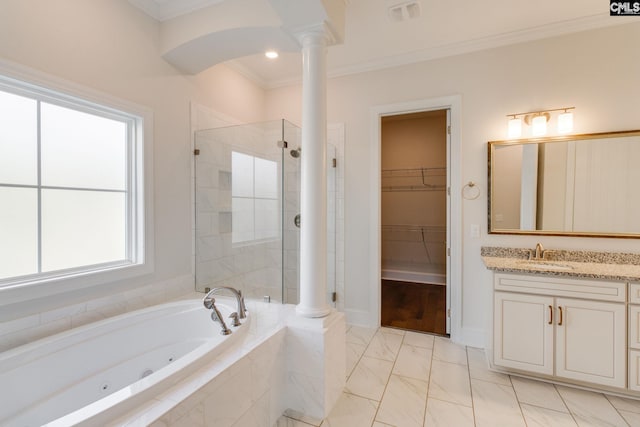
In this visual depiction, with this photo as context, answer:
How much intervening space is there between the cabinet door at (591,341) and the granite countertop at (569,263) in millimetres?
191

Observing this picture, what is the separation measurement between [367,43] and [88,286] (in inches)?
112

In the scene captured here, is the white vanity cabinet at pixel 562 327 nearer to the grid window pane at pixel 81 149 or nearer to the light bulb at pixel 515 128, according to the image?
the light bulb at pixel 515 128

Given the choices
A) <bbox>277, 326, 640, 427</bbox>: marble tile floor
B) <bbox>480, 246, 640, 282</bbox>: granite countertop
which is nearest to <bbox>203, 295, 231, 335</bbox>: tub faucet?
<bbox>277, 326, 640, 427</bbox>: marble tile floor

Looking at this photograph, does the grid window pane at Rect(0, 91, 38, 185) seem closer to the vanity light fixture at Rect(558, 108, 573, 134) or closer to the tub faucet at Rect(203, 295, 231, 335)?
the tub faucet at Rect(203, 295, 231, 335)

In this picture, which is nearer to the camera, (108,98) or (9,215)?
(9,215)

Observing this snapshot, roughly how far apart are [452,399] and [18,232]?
278 centimetres

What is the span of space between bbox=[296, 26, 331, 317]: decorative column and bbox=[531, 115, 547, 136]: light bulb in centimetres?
183

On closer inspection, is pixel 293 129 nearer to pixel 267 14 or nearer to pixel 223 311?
pixel 267 14

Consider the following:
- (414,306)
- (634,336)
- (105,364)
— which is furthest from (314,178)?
(414,306)

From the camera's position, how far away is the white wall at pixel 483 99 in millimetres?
2240

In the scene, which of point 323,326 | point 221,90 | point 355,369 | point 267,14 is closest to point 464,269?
point 355,369

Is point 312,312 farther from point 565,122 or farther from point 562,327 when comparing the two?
point 565,122

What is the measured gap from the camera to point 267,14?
6.27 ft

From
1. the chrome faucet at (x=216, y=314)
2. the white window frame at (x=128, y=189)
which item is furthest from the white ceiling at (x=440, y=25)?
the chrome faucet at (x=216, y=314)
